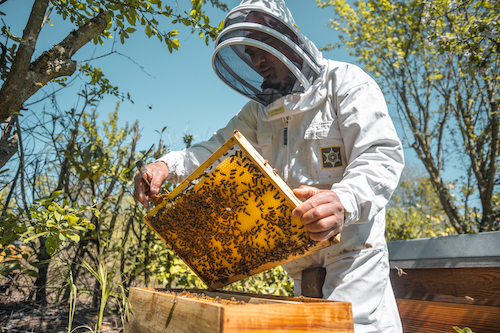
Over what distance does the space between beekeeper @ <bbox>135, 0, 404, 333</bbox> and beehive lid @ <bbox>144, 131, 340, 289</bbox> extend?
0.58 feet

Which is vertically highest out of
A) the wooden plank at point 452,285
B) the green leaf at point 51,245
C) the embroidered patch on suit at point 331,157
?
the embroidered patch on suit at point 331,157

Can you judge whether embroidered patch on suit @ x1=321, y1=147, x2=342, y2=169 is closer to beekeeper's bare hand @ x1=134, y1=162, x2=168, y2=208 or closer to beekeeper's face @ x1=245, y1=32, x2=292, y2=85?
beekeeper's face @ x1=245, y1=32, x2=292, y2=85

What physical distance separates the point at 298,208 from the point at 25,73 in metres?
2.16

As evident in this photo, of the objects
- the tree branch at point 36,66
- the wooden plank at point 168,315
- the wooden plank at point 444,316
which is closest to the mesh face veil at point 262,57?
the tree branch at point 36,66

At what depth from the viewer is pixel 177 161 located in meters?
2.41

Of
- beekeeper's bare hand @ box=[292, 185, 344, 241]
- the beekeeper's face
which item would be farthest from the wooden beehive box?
the beekeeper's face

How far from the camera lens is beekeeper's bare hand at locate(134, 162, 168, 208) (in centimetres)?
215

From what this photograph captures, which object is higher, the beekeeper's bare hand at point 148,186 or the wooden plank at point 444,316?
Result: the beekeeper's bare hand at point 148,186

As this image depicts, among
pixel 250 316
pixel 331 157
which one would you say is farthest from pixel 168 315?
pixel 331 157

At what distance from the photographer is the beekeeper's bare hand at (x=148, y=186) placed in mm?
2148

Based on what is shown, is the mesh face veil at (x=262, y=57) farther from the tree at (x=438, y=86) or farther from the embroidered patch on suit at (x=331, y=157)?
the tree at (x=438, y=86)

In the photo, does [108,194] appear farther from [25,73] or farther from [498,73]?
[498,73]

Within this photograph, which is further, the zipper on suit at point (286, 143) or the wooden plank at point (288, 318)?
the zipper on suit at point (286, 143)

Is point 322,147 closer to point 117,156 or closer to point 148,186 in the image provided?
point 148,186
